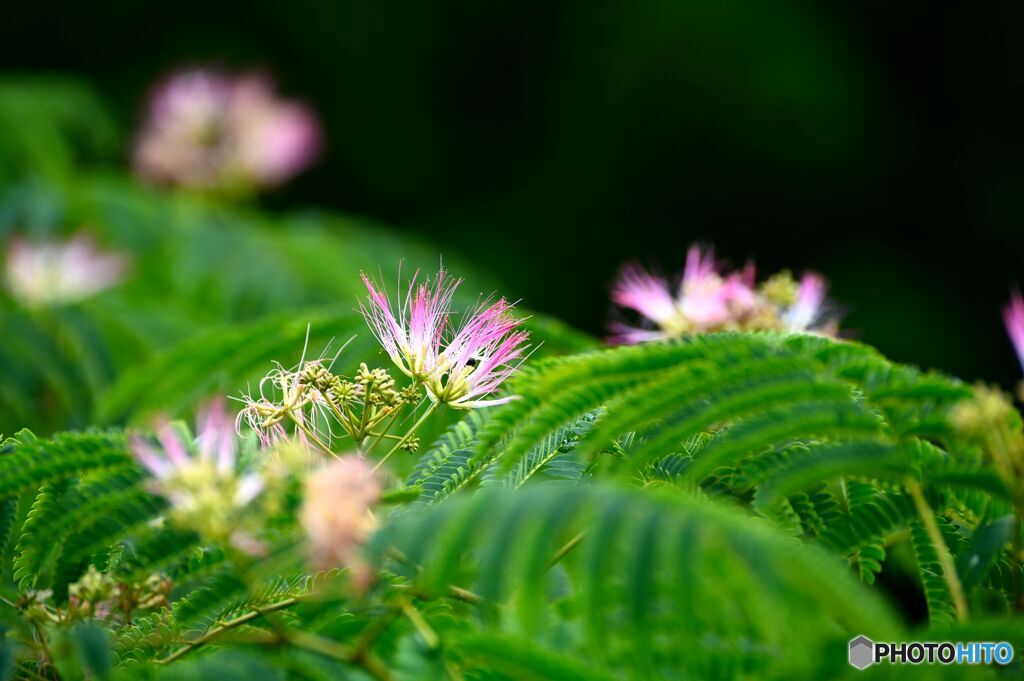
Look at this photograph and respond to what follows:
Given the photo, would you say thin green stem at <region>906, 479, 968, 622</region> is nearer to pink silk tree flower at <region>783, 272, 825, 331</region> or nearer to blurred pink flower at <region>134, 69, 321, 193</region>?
pink silk tree flower at <region>783, 272, 825, 331</region>

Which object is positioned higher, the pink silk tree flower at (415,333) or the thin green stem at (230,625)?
the pink silk tree flower at (415,333)

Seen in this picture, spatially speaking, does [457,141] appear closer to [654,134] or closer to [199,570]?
[654,134]

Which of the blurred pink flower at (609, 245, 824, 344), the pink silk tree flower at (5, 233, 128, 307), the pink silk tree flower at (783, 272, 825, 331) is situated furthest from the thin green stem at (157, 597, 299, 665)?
the pink silk tree flower at (5, 233, 128, 307)

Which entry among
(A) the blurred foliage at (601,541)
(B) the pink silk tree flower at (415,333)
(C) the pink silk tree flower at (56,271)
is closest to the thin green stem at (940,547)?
(A) the blurred foliage at (601,541)

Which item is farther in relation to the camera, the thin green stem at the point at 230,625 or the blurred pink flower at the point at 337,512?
the thin green stem at the point at 230,625

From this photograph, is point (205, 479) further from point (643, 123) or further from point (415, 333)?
point (643, 123)

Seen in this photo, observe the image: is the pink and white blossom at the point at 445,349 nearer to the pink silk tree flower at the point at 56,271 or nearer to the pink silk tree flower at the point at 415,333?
the pink silk tree flower at the point at 415,333

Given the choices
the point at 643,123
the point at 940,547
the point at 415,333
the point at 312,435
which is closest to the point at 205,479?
the point at 312,435
